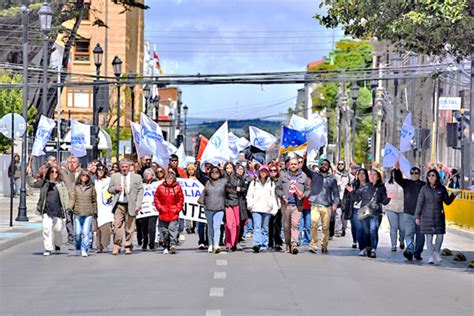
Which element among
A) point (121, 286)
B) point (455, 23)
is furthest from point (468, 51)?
point (121, 286)

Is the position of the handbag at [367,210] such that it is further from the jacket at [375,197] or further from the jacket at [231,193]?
the jacket at [231,193]

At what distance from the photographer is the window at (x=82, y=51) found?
100 m

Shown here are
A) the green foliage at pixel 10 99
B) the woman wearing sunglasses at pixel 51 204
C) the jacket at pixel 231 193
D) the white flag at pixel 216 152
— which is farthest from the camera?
the green foliage at pixel 10 99

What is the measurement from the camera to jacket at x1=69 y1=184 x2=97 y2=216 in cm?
2369

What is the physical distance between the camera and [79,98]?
98375 millimetres

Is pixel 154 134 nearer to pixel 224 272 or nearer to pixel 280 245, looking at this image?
pixel 280 245

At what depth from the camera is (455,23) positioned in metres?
21.5

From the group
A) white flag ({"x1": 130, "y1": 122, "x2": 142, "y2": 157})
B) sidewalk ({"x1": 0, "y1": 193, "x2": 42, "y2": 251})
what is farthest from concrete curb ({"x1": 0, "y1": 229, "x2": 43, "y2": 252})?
white flag ({"x1": 130, "y1": 122, "x2": 142, "y2": 157})

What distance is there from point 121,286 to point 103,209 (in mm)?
7732

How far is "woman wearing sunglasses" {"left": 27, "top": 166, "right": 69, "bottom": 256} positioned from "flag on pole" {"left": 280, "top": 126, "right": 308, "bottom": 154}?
9.70m

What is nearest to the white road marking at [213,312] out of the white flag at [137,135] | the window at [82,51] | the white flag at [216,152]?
the white flag at [216,152]

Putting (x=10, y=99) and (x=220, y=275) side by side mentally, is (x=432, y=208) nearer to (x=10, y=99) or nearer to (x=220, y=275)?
(x=220, y=275)

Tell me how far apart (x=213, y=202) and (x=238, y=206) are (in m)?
0.81

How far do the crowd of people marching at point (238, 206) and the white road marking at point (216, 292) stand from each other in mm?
6972
